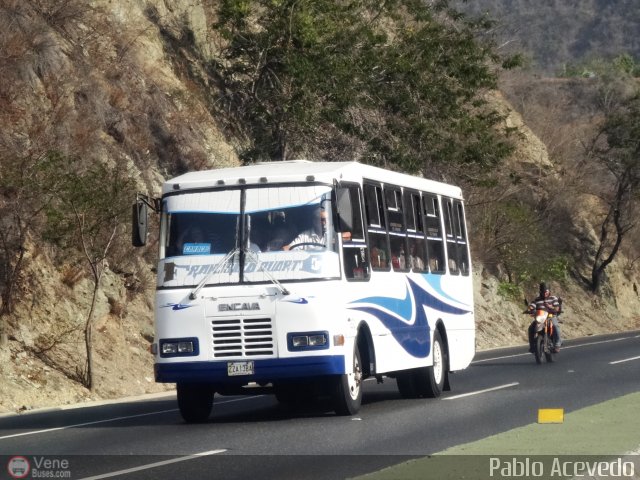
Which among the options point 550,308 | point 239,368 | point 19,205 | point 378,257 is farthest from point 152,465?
point 550,308

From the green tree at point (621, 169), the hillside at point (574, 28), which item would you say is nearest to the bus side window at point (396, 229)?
the green tree at point (621, 169)

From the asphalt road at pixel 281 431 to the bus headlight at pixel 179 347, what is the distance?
0.93 m

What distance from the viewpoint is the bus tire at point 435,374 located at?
19406 millimetres

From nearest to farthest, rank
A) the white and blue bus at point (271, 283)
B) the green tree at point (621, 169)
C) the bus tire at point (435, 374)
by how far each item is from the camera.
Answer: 1. the white and blue bus at point (271, 283)
2. the bus tire at point (435, 374)
3. the green tree at point (621, 169)

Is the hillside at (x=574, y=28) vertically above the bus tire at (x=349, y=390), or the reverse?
the hillside at (x=574, y=28)

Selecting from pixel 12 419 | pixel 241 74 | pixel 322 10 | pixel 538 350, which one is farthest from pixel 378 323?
pixel 241 74

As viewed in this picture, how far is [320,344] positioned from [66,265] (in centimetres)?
1213

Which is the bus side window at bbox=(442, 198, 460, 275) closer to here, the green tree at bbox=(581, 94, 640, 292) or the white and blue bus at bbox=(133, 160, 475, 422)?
the white and blue bus at bbox=(133, 160, 475, 422)

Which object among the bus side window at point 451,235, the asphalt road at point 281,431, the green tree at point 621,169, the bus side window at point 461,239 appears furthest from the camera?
the green tree at point 621,169

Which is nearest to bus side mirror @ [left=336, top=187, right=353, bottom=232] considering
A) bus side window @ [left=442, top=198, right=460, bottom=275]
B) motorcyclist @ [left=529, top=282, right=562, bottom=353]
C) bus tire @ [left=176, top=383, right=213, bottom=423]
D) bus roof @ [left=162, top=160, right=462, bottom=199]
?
bus roof @ [left=162, top=160, right=462, bottom=199]

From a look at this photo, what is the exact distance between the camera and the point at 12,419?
18906 millimetres

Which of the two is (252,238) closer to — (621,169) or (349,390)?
(349,390)

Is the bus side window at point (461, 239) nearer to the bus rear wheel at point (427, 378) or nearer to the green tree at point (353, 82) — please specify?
the bus rear wheel at point (427, 378)

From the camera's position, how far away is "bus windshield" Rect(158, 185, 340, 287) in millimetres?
16031
